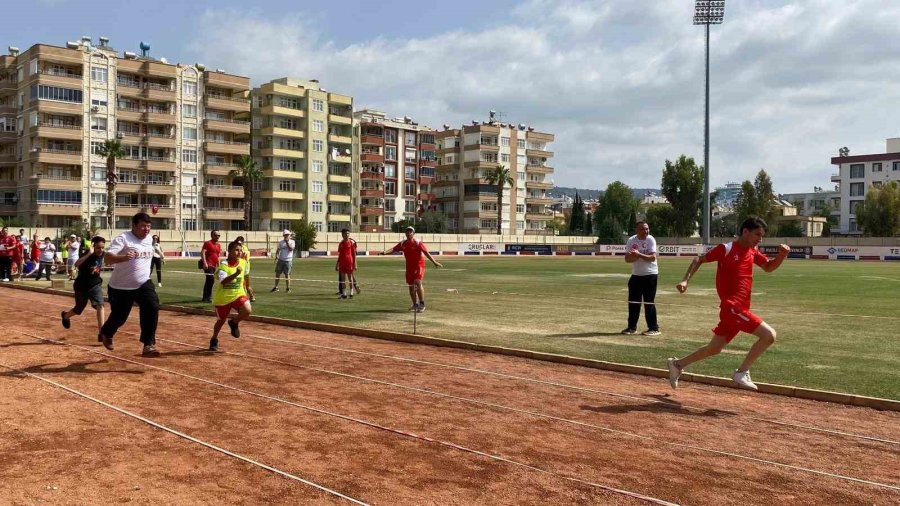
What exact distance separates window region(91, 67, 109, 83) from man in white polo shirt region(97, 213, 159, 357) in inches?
3081

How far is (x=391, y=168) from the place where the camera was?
113375 millimetres

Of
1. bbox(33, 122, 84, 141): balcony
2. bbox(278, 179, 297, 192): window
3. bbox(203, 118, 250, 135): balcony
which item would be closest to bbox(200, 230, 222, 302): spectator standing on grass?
bbox(33, 122, 84, 141): balcony

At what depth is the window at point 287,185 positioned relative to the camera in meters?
94.9

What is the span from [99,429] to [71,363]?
396cm

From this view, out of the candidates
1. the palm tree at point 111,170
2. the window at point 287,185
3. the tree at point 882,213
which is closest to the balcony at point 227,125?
the window at point 287,185

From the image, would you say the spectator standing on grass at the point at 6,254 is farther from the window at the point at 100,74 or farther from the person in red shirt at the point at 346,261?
the window at the point at 100,74

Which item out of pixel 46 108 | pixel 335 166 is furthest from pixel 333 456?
pixel 335 166

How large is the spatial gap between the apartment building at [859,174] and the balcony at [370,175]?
75930 millimetres

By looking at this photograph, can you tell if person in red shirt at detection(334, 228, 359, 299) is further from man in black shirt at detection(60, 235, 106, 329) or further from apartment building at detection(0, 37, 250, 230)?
apartment building at detection(0, 37, 250, 230)

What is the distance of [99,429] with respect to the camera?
6.96m

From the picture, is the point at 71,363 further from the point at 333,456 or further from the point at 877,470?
the point at 877,470

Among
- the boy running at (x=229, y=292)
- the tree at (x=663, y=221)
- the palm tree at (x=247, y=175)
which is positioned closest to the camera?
the boy running at (x=229, y=292)

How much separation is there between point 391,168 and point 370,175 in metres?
7.02

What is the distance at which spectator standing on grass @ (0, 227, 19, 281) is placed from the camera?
1119 inches
